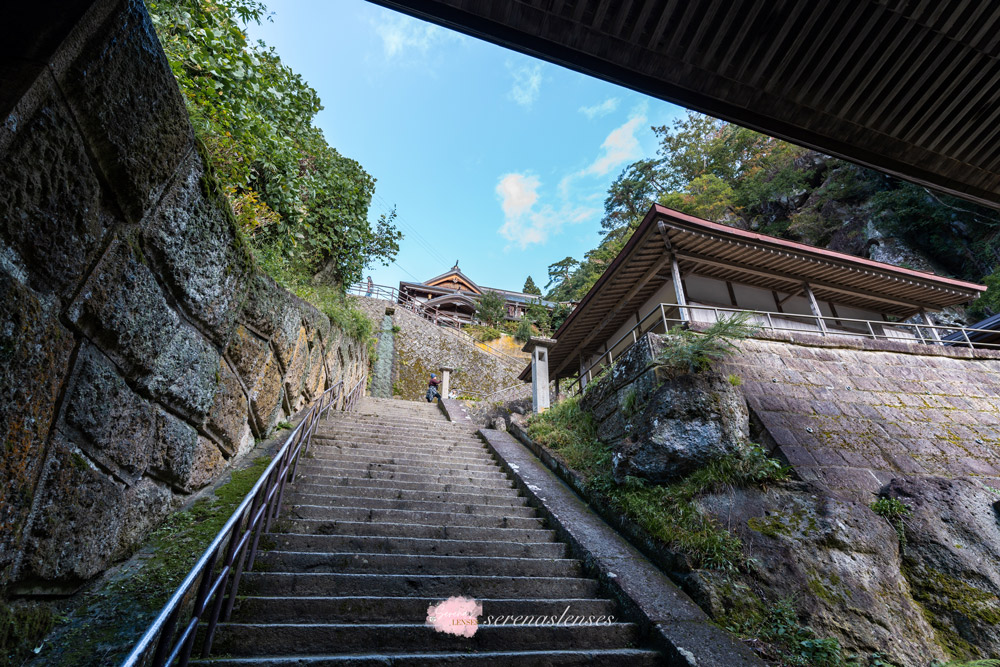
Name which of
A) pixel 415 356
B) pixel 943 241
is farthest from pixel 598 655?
pixel 943 241

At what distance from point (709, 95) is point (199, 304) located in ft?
11.8

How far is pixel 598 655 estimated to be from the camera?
276 cm

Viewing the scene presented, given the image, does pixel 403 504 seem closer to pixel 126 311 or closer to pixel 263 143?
pixel 126 311

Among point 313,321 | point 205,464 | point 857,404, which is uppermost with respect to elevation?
point 313,321

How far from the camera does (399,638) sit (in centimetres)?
263

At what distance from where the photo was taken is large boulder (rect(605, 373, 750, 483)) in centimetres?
507

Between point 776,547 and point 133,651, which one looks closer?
point 133,651

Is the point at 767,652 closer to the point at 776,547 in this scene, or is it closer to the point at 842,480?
the point at 776,547

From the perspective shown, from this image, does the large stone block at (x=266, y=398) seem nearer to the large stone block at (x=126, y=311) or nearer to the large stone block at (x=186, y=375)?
the large stone block at (x=186, y=375)

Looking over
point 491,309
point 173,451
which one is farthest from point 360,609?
point 491,309

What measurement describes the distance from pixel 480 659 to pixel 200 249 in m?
3.41

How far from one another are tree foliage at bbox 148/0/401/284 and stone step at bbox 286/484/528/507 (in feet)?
9.89

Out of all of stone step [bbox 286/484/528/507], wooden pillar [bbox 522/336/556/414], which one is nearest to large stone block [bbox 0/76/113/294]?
stone step [bbox 286/484/528/507]

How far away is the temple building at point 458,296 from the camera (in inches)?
1187
